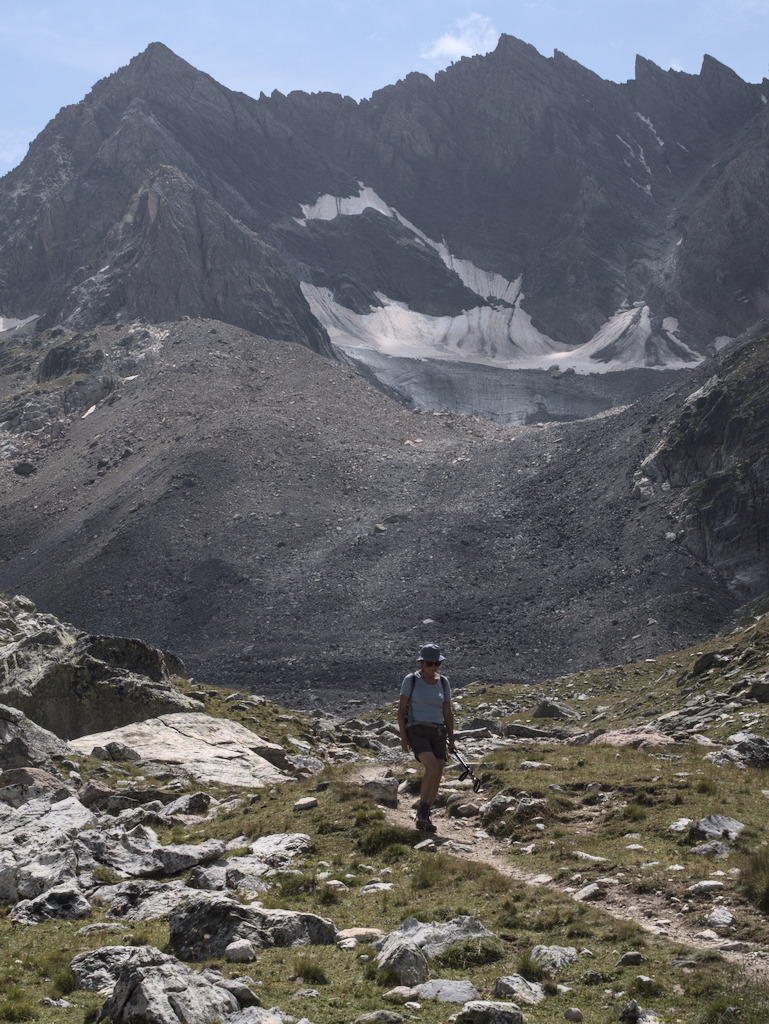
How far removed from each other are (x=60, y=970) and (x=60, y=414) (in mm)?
116551

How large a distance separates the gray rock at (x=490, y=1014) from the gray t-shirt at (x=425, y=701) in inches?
270

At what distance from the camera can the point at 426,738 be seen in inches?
606

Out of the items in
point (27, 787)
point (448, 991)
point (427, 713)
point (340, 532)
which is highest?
point (340, 532)

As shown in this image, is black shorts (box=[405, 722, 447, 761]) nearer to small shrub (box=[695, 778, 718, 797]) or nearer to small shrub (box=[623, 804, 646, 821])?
small shrub (box=[623, 804, 646, 821])

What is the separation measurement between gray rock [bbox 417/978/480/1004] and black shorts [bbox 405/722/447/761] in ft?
19.5

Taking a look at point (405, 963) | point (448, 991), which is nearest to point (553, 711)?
point (405, 963)

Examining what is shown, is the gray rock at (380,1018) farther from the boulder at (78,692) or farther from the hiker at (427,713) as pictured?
the boulder at (78,692)

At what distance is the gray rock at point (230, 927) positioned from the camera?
1055 centimetres

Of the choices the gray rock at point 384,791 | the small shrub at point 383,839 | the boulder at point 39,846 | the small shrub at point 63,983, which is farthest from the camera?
the gray rock at point 384,791

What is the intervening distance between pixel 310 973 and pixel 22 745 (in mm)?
11605

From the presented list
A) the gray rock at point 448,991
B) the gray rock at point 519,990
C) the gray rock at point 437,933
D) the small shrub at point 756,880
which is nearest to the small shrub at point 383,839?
the gray rock at point 437,933

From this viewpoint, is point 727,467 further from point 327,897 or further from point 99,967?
point 99,967

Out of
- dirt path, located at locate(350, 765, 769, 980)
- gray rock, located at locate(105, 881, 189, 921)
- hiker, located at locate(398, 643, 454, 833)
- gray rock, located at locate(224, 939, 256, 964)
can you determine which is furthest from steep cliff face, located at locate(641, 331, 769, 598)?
gray rock, located at locate(224, 939, 256, 964)

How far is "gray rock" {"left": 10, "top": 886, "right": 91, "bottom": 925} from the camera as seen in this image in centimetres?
1195
